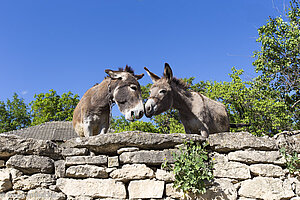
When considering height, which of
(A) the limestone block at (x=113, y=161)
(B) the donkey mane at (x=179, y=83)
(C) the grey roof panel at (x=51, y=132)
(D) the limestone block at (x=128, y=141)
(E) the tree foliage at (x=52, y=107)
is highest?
(E) the tree foliage at (x=52, y=107)

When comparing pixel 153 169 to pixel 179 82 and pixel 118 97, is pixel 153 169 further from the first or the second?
pixel 179 82

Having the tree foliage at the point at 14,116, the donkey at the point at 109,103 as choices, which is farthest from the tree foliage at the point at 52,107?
the donkey at the point at 109,103

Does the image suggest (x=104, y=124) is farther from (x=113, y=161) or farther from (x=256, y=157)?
(x=256, y=157)

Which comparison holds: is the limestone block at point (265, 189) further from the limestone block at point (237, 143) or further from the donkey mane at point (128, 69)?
the donkey mane at point (128, 69)

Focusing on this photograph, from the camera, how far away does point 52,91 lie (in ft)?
92.5

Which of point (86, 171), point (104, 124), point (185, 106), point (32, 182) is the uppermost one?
point (185, 106)

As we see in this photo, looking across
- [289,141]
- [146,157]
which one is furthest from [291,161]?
[146,157]

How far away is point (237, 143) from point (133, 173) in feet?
4.70

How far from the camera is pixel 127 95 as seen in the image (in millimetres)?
4047

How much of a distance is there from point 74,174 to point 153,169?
39.6 inches

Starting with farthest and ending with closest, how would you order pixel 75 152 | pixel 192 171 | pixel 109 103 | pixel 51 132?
1. pixel 51 132
2. pixel 109 103
3. pixel 75 152
4. pixel 192 171

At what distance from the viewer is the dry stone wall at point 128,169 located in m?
3.23

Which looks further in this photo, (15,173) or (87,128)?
(87,128)

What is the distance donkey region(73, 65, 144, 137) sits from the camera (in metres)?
4.01
